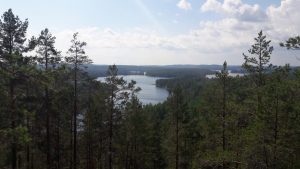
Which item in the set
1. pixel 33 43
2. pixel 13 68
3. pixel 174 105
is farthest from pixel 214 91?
pixel 13 68

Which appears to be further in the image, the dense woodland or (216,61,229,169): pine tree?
(216,61,229,169): pine tree

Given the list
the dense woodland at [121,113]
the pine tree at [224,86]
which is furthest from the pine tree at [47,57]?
the pine tree at [224,86]

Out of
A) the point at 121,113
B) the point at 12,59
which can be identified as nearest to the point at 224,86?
the point at 121,113

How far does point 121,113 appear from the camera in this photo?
28.5m

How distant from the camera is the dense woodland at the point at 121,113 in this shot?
15.9 meters

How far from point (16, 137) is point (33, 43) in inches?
278

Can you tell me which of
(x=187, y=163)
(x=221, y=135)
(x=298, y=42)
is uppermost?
(x=298, y=42)

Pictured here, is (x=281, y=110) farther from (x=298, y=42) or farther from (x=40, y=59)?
(x=40, y=59)

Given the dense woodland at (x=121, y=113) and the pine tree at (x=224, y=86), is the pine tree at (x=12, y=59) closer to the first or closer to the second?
the dense woodland at (x=121, y=113)

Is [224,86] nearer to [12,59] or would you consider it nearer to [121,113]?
[121,113]

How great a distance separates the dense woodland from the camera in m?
15.9

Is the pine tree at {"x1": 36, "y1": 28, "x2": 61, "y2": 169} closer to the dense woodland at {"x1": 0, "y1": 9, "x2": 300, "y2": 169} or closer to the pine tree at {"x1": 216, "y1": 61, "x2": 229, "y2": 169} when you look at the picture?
the dense woodland at {"x1": 0, "y1": 9, "x2": 300, "y2": 169}

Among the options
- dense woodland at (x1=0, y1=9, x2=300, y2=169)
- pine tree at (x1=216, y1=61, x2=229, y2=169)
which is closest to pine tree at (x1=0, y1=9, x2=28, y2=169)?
dense woodland at (x1=0, y1=9, x2=300, y2=169)

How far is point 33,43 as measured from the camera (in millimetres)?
18906
